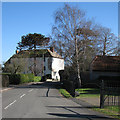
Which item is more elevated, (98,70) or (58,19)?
(58,19)

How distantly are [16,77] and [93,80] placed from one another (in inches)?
649

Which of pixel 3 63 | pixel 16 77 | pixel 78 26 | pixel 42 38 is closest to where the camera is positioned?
pixel 78 26

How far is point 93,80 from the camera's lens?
33.7m

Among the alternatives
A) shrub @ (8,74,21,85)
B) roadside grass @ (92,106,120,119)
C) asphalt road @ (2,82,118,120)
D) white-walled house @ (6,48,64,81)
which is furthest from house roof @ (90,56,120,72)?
roadside grass @ (92,106,120,119)

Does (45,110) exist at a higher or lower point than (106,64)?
lower

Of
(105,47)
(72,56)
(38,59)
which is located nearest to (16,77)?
(72,56)

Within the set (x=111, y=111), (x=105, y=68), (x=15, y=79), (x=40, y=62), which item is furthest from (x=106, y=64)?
(x=40, y=62)

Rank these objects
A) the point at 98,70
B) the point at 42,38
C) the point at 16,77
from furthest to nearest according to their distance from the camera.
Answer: the point at 42,38, the point at 16,77, the point at 98,70

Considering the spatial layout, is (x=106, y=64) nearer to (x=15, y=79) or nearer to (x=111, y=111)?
A: (x=15, y=79)

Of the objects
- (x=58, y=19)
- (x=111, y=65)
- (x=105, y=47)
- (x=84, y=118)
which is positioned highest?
(x=58, y=19)

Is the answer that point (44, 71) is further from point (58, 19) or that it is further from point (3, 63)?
point (58, 19)

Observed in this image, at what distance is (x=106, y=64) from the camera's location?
121 ft

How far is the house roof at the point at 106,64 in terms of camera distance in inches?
1397

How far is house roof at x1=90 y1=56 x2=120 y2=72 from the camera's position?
3549cm
